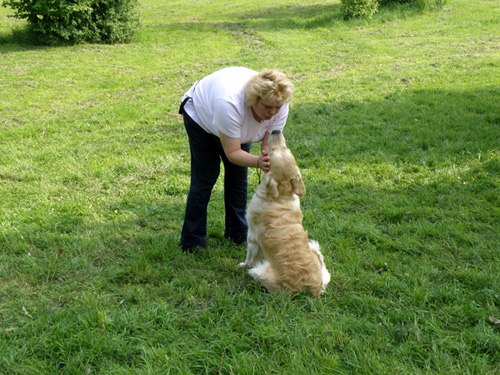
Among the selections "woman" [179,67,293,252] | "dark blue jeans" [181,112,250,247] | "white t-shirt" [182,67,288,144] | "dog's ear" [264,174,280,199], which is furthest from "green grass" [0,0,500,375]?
"white t-shirt" [182,67,288,144]

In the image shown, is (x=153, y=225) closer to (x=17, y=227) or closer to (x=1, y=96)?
(x=17, y=227)

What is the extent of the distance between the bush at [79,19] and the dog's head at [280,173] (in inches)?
539

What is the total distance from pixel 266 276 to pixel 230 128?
4.37ft

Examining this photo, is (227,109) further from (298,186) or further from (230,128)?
(298,186)

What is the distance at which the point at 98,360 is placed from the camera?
9.72ft

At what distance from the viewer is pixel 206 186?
4203 millimetres

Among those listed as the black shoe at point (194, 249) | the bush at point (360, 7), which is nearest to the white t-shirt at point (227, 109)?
the black shoe at point (194, 249)

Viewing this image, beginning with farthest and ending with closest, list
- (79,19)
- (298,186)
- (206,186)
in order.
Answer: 1. (79,19)
2. (206,186)
3. (298,186)

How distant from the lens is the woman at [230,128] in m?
3.36

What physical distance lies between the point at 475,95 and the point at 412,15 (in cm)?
1182

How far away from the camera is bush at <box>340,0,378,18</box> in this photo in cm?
1742

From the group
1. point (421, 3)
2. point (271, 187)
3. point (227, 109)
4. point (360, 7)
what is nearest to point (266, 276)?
point (271, 187)

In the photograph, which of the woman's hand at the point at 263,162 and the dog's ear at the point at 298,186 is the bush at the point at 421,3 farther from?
the woman's hand at the point at 263,162

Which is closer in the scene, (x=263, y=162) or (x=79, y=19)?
(x=263, y=162)
